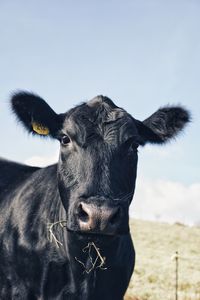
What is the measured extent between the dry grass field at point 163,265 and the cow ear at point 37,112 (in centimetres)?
549

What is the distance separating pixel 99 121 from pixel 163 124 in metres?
1.27

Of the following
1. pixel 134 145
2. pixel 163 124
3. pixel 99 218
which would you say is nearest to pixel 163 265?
pixel 163 124

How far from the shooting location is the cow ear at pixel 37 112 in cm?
682

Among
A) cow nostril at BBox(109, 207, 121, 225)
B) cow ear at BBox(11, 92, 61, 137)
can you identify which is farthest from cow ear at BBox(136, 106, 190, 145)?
cow nostril at BBox(109, 207, 121, 225)

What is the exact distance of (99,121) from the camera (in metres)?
6.18

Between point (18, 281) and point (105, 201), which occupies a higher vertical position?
point (105, 201)

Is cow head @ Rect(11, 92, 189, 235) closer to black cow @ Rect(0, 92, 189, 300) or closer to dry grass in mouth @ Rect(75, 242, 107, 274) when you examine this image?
black cow @ Rect(0, 92, 189, 300)

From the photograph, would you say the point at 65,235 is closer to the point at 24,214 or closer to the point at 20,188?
the point at 24,214

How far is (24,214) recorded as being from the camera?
7156mm

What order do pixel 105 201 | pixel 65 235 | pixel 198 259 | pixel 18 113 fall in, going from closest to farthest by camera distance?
pixel 105 201 → pixel 65 235 → pixel 18 113 → pixel 198 259

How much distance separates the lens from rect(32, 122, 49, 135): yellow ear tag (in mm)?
6832

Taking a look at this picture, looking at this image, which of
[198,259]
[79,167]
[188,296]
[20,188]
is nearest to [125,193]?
[79,167]

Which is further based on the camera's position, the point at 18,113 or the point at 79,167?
the point at 18,113

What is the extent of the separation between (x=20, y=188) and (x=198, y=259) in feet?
52.8
